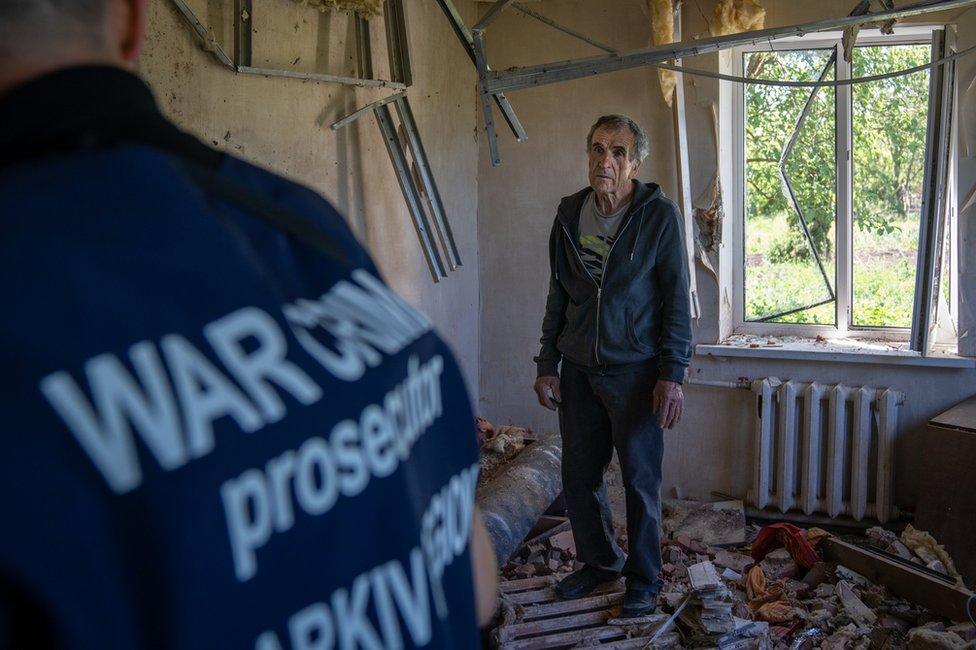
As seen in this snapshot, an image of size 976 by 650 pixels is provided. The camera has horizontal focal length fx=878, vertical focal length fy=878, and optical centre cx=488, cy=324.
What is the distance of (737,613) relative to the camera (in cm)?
361

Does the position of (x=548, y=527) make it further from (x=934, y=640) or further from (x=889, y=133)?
(x=889, y=133)

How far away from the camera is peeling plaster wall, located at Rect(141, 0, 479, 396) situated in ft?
8.95

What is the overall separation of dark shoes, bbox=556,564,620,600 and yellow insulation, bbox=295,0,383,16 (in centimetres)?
241

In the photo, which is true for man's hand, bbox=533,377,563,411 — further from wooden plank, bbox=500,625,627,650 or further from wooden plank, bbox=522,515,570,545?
wooden plank, bbox=522,515,570,545

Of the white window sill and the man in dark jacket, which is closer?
the man in dark jacket

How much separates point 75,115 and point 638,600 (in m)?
3.13

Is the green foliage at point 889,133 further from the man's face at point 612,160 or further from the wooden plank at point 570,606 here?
the wooden plank at point 570,606

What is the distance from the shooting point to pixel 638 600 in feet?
10.9

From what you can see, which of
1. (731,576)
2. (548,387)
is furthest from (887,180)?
(548,387)

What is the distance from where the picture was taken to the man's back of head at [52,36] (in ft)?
1.83

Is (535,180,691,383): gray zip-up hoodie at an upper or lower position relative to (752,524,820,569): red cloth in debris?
upper

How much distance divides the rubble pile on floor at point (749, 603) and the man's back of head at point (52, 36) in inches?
112

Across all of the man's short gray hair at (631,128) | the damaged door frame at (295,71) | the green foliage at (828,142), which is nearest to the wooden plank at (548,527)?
the man's short gray hair at (631,128)

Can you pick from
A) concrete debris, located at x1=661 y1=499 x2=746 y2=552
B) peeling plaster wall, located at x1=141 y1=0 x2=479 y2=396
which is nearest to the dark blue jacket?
peeling plaster wall, located at x1=141 y1=0 x2=479 y2=396
